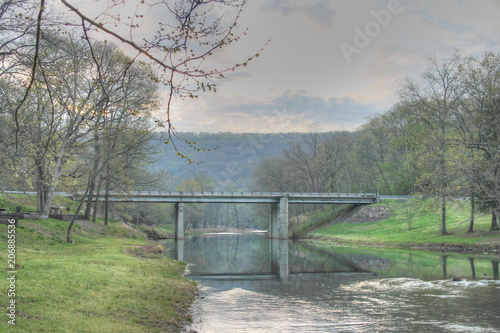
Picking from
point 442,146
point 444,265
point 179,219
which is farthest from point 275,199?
point 444,265

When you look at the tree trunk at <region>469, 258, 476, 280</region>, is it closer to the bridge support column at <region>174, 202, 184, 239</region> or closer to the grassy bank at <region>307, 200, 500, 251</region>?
the grassy bank at <region>307, 200, 500, 251</region>

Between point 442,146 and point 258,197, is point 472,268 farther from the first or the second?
point 258,197

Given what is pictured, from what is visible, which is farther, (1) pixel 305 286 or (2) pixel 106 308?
(1) pixel 305 286

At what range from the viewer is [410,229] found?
55.5 meters

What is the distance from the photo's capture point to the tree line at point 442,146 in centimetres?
3519

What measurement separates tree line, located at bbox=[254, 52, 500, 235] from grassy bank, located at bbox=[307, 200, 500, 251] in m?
1.74

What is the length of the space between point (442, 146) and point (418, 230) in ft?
60.2

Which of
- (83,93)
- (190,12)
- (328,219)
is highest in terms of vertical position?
(83,93)

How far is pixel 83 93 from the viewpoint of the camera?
121 feet

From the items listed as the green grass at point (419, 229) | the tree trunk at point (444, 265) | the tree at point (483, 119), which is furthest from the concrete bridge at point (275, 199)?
the tree trunk at point (444, 265)

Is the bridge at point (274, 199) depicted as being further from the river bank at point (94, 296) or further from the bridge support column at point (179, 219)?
the river bank at point (94, 296)

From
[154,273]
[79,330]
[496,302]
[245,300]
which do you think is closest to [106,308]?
[79,330]

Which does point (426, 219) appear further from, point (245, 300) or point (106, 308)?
point (106, 308)

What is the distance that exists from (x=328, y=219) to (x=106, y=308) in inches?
2833
